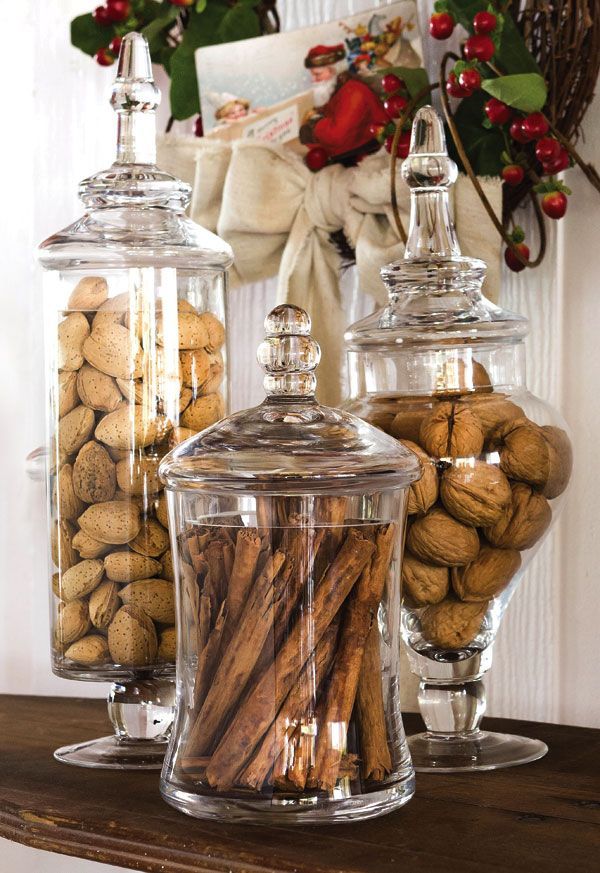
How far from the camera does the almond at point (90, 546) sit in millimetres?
681

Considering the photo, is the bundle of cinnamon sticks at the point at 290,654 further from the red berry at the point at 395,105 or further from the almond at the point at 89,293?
the red berry at the point at 395,105

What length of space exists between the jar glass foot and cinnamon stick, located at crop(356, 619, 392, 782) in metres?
0.18

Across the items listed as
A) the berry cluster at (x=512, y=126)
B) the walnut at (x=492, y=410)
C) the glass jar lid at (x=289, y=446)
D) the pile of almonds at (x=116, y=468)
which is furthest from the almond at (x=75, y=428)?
the berry cluster at (x=512, y=126)

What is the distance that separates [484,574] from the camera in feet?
2.13

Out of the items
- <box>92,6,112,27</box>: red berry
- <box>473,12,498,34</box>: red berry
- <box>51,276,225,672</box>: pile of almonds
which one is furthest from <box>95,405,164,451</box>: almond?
<box>92,6,112,27</box>: red berry

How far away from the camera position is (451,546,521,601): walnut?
65 centimetres

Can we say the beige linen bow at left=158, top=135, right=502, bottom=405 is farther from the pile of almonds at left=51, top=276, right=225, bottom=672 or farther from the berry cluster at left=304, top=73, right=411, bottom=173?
the pile of almonds at left=51, top=276, right=225, bottom=672

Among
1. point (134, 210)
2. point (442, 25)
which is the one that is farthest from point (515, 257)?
point (134, 210)

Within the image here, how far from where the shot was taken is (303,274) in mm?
881

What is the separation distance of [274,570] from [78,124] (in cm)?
63

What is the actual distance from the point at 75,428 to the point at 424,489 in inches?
7.7

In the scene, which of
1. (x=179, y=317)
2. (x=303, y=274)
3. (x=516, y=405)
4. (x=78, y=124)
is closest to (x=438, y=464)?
(x=516, y=405)

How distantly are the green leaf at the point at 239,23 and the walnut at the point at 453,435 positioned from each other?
0.43 m

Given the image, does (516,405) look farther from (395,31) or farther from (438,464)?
(395,31)
